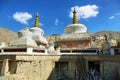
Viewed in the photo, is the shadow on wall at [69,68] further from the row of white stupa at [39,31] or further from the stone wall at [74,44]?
the row of white stupa at [39,31]

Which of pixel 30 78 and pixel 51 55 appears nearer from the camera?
pixel 30 78

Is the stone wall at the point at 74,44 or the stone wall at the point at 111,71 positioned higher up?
the stone wall at the point at 74,44

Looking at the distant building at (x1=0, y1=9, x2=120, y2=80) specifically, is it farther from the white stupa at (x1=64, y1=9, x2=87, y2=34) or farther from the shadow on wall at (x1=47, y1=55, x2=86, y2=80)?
the white stupa at (x1=64, y1=9, x2=87, y2=34)

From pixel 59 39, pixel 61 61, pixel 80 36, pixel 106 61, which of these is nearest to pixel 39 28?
pixel 59 39

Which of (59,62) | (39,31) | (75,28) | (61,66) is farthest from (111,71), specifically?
(39,31)

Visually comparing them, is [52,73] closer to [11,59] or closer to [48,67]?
[48,67]

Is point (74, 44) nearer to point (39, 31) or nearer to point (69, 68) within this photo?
point (69, 68)

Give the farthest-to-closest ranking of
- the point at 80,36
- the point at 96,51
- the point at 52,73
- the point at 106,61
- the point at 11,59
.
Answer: the point at 80,36 < the point at 96,51 < the point at 52,73 < the point at 106,61 < the point at 11,59

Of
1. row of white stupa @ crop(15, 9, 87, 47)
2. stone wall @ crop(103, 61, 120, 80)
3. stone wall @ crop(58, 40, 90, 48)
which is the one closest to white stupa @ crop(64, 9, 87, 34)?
row of white stupa @ crop(15, 9, 87, 47)

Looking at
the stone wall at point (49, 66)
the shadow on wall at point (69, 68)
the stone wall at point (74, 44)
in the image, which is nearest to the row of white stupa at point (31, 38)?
the stone wall at point (49, 66)

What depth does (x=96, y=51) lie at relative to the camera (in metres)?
16.3

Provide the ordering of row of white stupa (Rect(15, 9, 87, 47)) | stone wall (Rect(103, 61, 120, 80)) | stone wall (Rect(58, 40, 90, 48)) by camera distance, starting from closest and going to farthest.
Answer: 1. stone wall (Rect(103, 61, 120, 80))
2. stone wall (Rect(58, 40, 90, 48))
3. row of white stupa (Rect(15, 9, 87, 47))

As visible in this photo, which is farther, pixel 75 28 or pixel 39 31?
pixel 39 31

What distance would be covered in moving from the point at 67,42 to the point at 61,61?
137 inches
